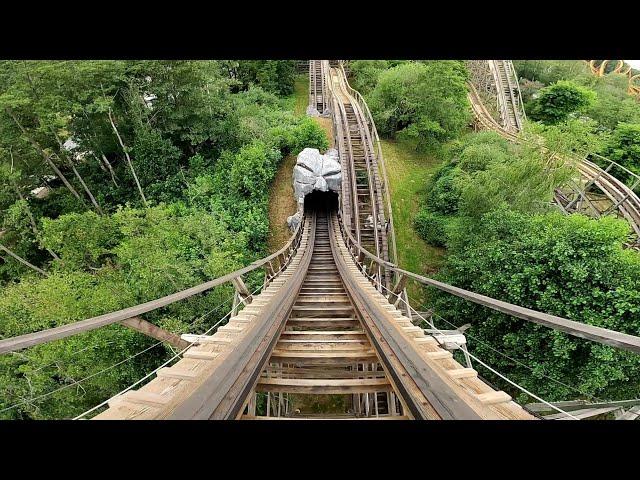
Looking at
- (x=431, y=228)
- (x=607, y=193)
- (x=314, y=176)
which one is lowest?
(x=431, y=228)

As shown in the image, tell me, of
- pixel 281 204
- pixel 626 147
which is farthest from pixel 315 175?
pixel 626 147

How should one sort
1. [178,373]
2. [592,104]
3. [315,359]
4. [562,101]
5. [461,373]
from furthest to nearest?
[562,101] < [592,104] < [315,359] < [461,373] < [178,373]

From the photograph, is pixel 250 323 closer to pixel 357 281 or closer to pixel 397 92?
pixel 357 281

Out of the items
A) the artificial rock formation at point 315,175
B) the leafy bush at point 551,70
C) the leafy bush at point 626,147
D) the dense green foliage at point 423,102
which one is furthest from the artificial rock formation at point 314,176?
the leafy bush at point 551,70

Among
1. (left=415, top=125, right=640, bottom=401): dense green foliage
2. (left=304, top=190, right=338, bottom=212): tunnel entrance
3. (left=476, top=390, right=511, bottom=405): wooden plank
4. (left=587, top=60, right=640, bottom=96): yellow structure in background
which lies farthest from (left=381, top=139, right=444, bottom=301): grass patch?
(left=587, top=60, right=640, bottom=96): yellow structure in background

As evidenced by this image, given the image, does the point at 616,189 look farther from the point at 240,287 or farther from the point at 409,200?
the point at 240,287

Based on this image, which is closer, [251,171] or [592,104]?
[251,171]

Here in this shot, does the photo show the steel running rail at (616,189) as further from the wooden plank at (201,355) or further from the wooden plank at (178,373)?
the wooden plank at (178,373)
